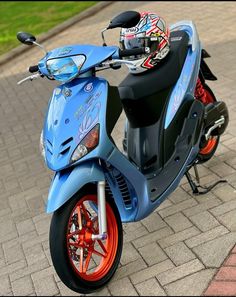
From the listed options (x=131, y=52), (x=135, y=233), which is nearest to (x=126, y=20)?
(x=131, y=52)

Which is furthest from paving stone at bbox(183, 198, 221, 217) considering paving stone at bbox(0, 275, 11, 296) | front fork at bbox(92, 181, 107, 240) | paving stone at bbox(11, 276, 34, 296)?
paving stone at bbox(0, 275, 11, 296)

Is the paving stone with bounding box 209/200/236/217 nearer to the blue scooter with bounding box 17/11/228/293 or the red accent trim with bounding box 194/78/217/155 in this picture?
the blue scooter with bounding box 17/11/228/293

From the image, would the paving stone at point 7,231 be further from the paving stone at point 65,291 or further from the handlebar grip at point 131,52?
the handlebar grip at point 131,52

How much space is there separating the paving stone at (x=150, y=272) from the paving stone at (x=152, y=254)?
48 millimetres

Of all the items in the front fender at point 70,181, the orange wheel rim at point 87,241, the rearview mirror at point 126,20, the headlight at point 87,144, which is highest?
the rearview mirror at point 126,20

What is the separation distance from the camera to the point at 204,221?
353cm

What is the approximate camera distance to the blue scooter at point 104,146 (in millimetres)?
2795

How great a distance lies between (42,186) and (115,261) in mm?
1766

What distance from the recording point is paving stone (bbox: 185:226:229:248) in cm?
330

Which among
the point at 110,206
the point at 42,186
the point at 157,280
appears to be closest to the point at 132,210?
the point at 110,206

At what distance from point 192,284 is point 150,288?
0.80 feet

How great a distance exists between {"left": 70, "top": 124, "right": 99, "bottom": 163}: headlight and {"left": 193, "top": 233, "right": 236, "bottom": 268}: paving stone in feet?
3.27

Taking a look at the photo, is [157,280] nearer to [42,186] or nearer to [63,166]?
[63,166]

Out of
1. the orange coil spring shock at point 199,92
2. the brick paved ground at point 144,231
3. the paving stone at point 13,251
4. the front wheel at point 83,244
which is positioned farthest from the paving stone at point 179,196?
the paving stone at point 13,251
